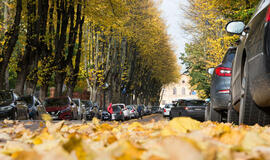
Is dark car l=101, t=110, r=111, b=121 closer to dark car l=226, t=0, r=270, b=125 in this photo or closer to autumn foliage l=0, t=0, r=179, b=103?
autumn foliage l=0, t=0, r=179, b=103

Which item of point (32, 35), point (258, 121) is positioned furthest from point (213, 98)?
point (32, 35)

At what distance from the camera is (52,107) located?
23.8 metres

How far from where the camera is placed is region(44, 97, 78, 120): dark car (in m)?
23.3

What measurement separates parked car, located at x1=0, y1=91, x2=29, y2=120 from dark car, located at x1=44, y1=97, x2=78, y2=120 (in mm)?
6242

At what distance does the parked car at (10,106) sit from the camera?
1558 cm

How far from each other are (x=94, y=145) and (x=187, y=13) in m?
37.2

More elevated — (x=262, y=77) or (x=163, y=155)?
(x=262, y=77)

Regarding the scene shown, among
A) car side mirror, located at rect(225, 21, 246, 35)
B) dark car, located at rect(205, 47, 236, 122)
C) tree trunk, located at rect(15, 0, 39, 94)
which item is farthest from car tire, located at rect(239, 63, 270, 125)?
tree trunk, located at rect(15, 0, 39, 94)

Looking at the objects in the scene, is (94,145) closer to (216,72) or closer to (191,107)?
(216,72)

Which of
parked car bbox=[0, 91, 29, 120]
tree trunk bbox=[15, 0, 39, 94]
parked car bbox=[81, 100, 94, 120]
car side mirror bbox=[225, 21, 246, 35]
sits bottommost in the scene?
parked car bbox=[81, 100, 94, 120]

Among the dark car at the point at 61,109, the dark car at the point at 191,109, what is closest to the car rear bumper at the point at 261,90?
the dark car at the point at 191,109

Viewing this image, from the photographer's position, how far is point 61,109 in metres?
23.4

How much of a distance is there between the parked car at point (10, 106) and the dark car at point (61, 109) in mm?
6242

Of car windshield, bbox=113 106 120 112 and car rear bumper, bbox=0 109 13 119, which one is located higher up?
car rear bumper, bbox=0 109 13 119
